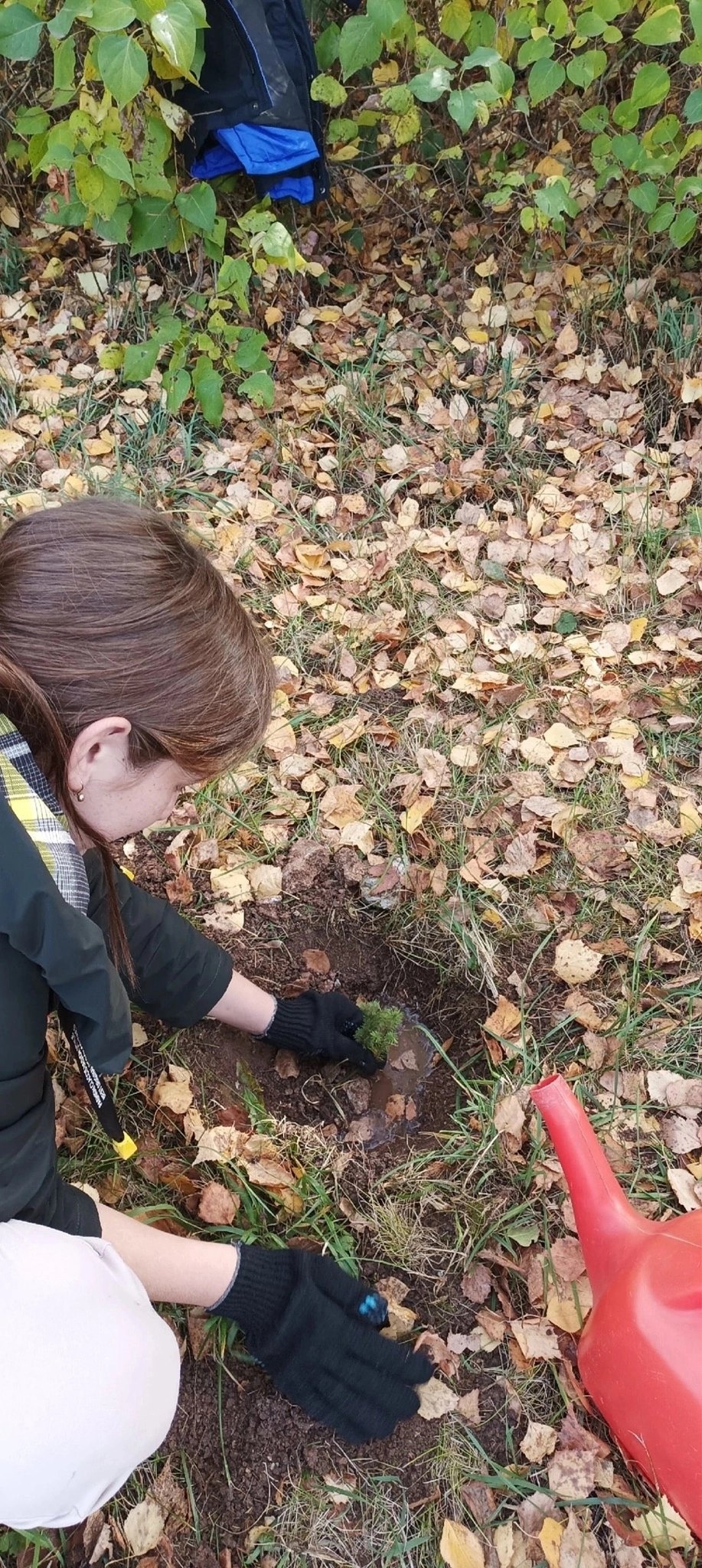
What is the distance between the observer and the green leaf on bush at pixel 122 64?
6.76ft

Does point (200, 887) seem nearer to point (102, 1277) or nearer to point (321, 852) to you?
point (321, 852)

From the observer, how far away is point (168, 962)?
182cm

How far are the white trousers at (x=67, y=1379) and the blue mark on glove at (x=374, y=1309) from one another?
430mm

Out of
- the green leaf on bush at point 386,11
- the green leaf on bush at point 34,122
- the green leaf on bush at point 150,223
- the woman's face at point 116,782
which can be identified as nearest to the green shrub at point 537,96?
the green leaf on bush at point 386,11

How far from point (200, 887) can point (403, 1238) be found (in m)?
0.92

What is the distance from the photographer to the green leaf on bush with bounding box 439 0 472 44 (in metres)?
2.71

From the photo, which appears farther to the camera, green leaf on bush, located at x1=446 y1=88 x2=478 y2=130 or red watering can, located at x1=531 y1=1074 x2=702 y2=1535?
green leaf on bush, located at x1=446 y1=88 x2=478 y2=130

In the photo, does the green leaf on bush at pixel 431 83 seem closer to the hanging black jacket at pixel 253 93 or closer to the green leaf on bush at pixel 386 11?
the green leaf on bush at pixel 386 11

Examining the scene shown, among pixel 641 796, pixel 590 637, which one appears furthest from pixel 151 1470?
pixel 590 637

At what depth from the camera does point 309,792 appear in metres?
2.43

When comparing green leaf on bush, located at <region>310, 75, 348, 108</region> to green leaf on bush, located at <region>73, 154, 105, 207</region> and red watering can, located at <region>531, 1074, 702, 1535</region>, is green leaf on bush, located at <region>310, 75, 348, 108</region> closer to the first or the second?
green leaf on bush, located at <region>73, 154, 105, 207</region>

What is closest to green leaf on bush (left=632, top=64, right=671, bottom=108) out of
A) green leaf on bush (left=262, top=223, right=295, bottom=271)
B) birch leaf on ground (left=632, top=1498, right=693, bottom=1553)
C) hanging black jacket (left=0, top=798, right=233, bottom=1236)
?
green leaf on bush (left=262, top=223, right=295, bottom=271)

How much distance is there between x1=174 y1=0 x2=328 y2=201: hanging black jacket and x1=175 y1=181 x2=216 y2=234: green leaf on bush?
14 centimetres

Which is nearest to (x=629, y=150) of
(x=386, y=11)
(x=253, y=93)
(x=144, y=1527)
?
(x=386, y=11)
